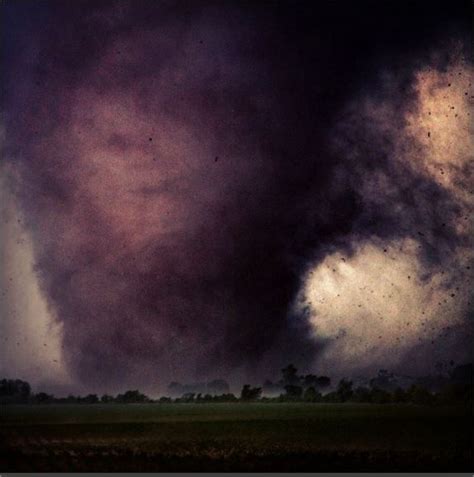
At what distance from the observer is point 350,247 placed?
17.7 m

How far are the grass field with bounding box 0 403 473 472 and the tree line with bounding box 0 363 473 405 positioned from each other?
11.5 inches

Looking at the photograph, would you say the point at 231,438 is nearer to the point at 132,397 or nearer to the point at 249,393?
the point at 249,393

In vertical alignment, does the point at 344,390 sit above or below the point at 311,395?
below

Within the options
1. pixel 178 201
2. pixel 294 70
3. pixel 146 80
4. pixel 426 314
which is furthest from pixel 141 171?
pixel 426 314

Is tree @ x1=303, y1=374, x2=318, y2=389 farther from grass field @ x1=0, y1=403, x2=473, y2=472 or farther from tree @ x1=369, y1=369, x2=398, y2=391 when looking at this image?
tree @ x1=369, y1=369, x2=398, y2=391

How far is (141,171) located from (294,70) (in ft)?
17.6

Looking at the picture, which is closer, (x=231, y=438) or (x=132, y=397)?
(x=231, y=438)

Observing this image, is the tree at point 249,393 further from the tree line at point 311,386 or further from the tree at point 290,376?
the tree at point 290,376

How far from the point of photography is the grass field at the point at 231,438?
1530cm

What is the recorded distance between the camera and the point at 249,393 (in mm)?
18047

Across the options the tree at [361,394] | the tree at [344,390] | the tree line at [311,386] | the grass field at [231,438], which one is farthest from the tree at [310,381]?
the tree at [361,394]

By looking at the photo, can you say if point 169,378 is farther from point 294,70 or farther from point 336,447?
point 294,70

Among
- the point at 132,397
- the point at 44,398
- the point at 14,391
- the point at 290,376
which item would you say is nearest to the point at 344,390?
the point at 290,376

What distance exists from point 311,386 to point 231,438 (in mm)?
3429
